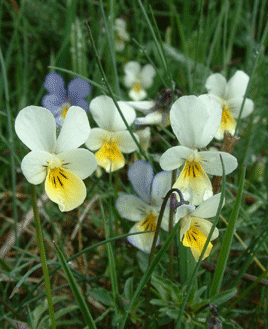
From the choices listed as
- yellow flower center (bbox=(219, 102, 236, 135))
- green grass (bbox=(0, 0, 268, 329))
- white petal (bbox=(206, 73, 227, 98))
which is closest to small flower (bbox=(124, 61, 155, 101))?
green grass (bbox=(0, 0, 268, 329))

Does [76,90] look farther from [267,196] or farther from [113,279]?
[267,196]

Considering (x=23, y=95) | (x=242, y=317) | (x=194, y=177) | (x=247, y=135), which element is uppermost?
(x=194, y=177)

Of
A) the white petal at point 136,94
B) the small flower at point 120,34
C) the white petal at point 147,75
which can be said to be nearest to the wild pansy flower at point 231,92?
the white petal at point 136,94

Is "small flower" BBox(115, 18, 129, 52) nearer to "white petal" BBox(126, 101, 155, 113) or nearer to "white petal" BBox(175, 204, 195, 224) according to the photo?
"white petal" BBox(126, 101, 155, 113)

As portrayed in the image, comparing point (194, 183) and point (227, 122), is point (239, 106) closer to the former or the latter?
point (227, 122)

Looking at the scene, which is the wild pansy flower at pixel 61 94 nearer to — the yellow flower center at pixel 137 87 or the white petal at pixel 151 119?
the white petal at pixel 151 119

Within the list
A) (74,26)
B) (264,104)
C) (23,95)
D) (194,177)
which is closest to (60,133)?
(194,177)
